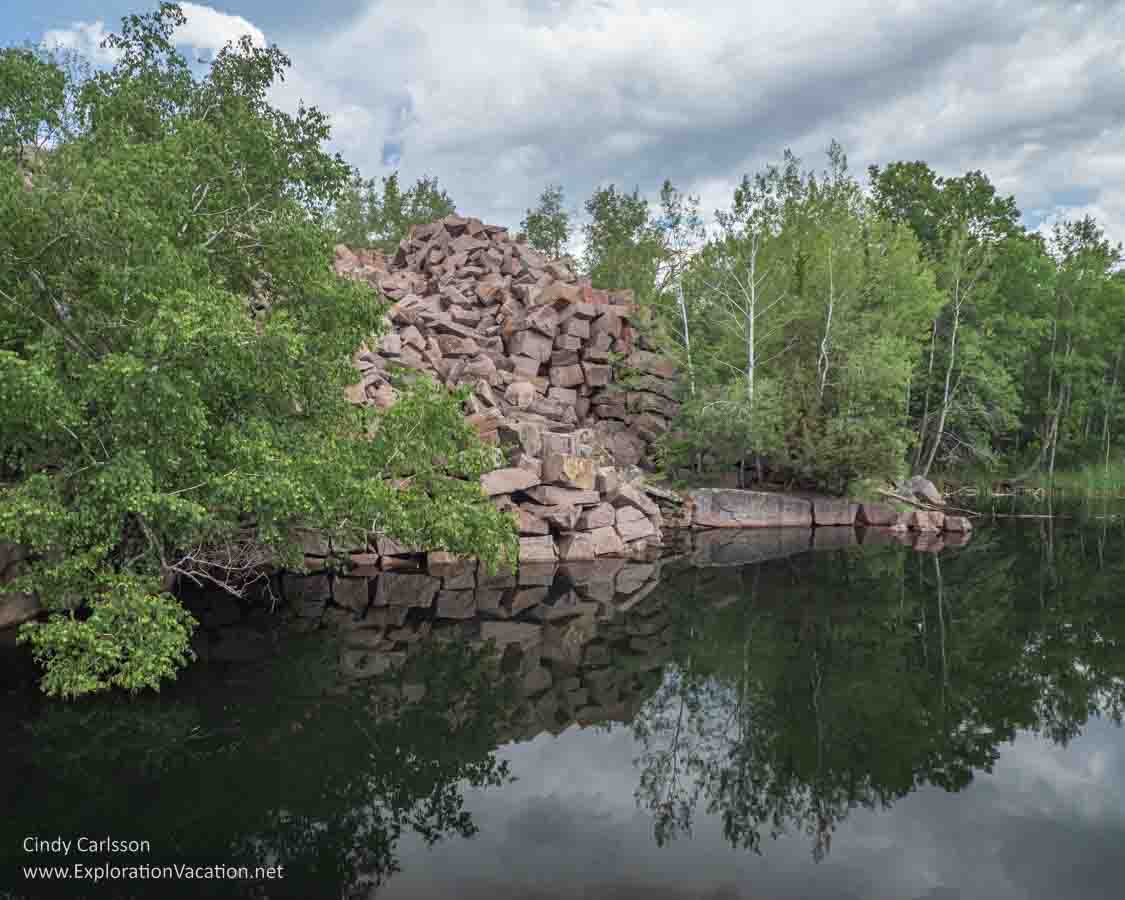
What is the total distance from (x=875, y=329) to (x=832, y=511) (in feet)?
28.5

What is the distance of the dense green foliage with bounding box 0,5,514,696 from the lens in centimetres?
972

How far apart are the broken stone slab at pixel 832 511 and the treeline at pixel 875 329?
706 mm

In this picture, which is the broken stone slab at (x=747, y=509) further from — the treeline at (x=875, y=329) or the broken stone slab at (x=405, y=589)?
the broken stone slab at (x=405, y=589)

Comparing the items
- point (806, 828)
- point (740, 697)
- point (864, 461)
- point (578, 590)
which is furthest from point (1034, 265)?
point (806, 828)

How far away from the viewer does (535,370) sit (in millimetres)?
30609

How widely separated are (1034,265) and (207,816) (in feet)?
164

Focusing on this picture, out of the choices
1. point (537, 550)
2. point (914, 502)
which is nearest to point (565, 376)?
point (537, 550)

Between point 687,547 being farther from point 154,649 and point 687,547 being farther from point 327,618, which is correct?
point 154,649

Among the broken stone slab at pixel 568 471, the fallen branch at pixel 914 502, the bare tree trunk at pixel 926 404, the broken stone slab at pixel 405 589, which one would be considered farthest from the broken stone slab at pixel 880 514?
Answer: the broken stone slab at pixel 405 589

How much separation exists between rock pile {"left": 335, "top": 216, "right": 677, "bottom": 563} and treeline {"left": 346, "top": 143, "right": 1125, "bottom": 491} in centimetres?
210

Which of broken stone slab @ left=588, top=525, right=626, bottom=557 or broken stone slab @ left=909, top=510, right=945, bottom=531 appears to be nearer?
broken stone slab @ left=588, top=525, right=626, bottom=557

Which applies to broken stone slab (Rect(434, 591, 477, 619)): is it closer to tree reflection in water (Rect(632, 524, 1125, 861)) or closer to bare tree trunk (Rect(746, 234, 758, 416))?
tree reflection in water (Rect(632, 524, 1125, 861))

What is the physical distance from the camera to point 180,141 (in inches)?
472

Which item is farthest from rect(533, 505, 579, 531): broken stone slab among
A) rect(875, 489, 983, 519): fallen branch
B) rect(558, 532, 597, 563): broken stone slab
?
→ rect(875, 489, 983, 519): fallen branch
